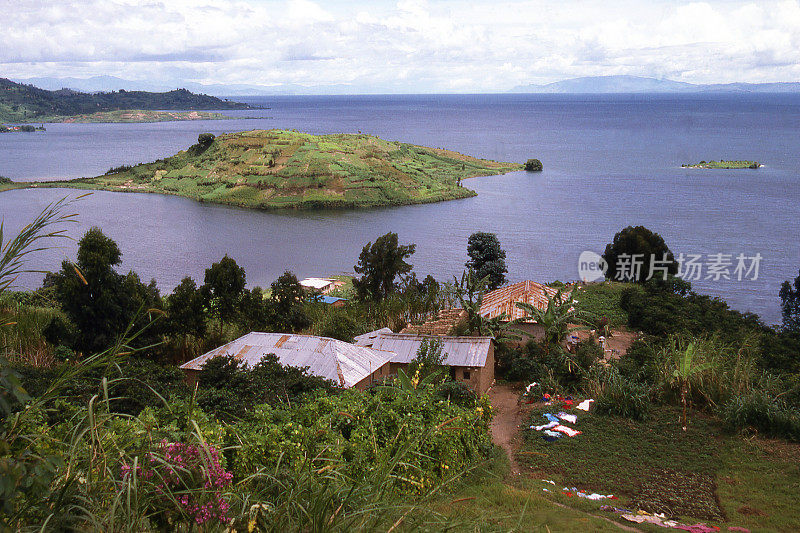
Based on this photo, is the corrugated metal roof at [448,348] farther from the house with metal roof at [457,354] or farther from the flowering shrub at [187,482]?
the flowering shrub at [187,482]

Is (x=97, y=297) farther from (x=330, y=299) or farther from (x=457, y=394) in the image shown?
(x=330, y=299)

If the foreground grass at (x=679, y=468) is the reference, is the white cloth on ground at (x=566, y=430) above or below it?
below

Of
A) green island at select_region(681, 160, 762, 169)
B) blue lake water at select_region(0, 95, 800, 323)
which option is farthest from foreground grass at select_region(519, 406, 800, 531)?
green island at select_region(681, 160, 762, 169)

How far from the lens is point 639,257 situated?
2780cm

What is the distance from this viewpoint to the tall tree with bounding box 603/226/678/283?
89.0 ft

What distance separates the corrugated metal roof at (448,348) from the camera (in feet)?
45.2

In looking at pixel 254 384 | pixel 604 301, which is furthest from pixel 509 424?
pixel 604 301

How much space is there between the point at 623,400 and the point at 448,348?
3.97 m

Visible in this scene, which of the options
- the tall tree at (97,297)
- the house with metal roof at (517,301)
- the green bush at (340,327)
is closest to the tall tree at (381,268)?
the house with metal roof at (517,301)

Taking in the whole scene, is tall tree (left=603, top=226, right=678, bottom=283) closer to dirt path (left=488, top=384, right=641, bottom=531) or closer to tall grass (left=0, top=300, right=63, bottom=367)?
dirt path (left=488, top=384, right=641, bottom=531)

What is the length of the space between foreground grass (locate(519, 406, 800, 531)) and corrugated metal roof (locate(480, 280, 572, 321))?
684cm

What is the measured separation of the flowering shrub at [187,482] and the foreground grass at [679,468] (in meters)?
5.94

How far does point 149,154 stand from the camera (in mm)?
88625

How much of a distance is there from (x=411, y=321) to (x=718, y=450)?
10.8 meters
